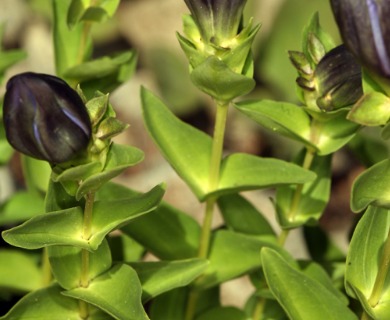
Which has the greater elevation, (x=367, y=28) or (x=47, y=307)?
(x=367, y=28)

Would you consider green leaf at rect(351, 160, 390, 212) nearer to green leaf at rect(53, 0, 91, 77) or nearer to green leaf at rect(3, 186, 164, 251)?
green leaf at rect(3, 186, 164, 251)

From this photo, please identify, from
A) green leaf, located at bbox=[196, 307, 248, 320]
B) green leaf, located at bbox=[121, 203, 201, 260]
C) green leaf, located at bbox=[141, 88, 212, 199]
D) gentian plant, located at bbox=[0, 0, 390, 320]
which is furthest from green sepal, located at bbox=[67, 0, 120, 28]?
green leaf, located at bbox=[196, 307, 248, 320]

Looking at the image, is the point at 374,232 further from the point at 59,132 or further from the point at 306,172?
the point at 59,132

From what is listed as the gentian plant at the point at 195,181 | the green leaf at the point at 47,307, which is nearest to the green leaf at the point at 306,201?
the gentian plant at the point at 195,181

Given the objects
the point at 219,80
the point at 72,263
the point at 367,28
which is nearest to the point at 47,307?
the point at 72,263

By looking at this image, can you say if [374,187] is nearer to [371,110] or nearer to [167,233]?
[371,110]

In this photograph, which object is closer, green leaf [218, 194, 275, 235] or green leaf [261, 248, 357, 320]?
green leaf [261, 248, 357, 320]
